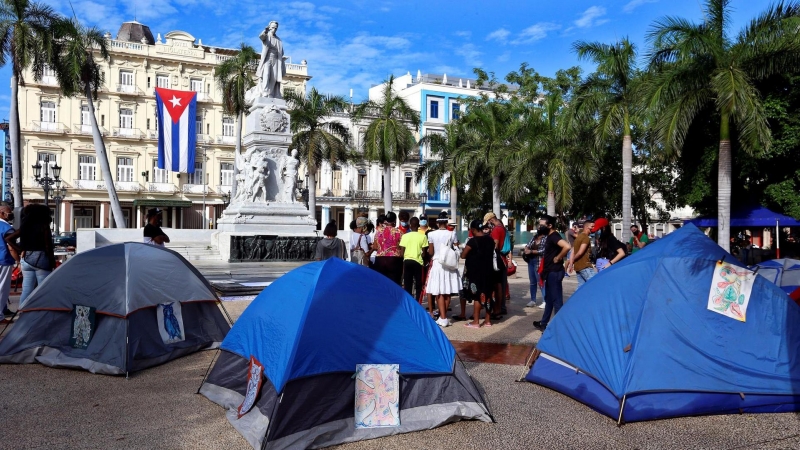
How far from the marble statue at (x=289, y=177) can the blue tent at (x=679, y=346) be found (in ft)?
53.3

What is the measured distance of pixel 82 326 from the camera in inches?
268

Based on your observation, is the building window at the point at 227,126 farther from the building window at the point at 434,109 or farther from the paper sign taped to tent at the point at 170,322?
the paper sign taped to tent at the point at 170,322

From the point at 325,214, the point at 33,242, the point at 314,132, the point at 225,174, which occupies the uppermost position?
the point at 314,132

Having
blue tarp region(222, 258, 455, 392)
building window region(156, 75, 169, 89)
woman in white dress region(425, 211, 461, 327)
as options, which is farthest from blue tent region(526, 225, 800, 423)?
building window region(156, 75, 169, 89)

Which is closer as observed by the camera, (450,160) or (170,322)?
(170,322)

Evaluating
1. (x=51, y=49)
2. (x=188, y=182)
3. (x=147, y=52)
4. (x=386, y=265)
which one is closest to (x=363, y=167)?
(x=188, y=182)

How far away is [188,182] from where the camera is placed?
50156 millimetres

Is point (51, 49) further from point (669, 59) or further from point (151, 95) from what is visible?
point (151, 95)

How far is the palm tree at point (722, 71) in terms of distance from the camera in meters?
17.9

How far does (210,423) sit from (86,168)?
4784cm

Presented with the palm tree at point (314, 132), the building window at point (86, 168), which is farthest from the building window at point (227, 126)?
the palm tree at point (314, 132)

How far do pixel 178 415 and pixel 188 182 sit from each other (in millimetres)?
47381

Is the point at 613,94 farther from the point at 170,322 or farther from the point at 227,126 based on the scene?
the point at 227,126

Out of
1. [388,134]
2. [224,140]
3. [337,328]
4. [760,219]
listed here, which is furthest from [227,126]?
[337,328]
